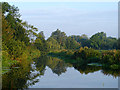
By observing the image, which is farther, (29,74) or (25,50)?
(25,50)

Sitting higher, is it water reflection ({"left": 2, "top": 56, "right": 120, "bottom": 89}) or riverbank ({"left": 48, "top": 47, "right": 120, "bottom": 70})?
riverbank ({"left": 48, "top": 47, "right": 120, "bottom": 70})

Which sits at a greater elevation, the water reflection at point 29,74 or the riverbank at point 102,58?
the riverbank at point 102,58

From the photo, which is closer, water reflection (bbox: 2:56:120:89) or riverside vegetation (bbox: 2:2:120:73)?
water reflection (bbox: 2:56:120:89)

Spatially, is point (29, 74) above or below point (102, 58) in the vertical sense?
below

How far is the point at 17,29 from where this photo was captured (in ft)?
142

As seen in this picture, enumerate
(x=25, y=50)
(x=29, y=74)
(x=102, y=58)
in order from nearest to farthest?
(x=29, y=74), (x=102, y=58), (x=25, y=50)

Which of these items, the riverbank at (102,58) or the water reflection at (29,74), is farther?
the riverbank at (102,58)

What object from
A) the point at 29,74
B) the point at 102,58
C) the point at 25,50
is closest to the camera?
the point at 29,74

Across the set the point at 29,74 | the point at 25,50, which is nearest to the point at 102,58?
the point at 29,74

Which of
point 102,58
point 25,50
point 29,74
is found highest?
point 25,50

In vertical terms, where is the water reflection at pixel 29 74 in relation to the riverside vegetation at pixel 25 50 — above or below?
below

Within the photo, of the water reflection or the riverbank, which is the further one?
the riverbank

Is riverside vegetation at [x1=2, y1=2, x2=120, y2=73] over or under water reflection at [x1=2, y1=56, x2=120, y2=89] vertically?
over

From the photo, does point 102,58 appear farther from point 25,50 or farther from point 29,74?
point 25,50
